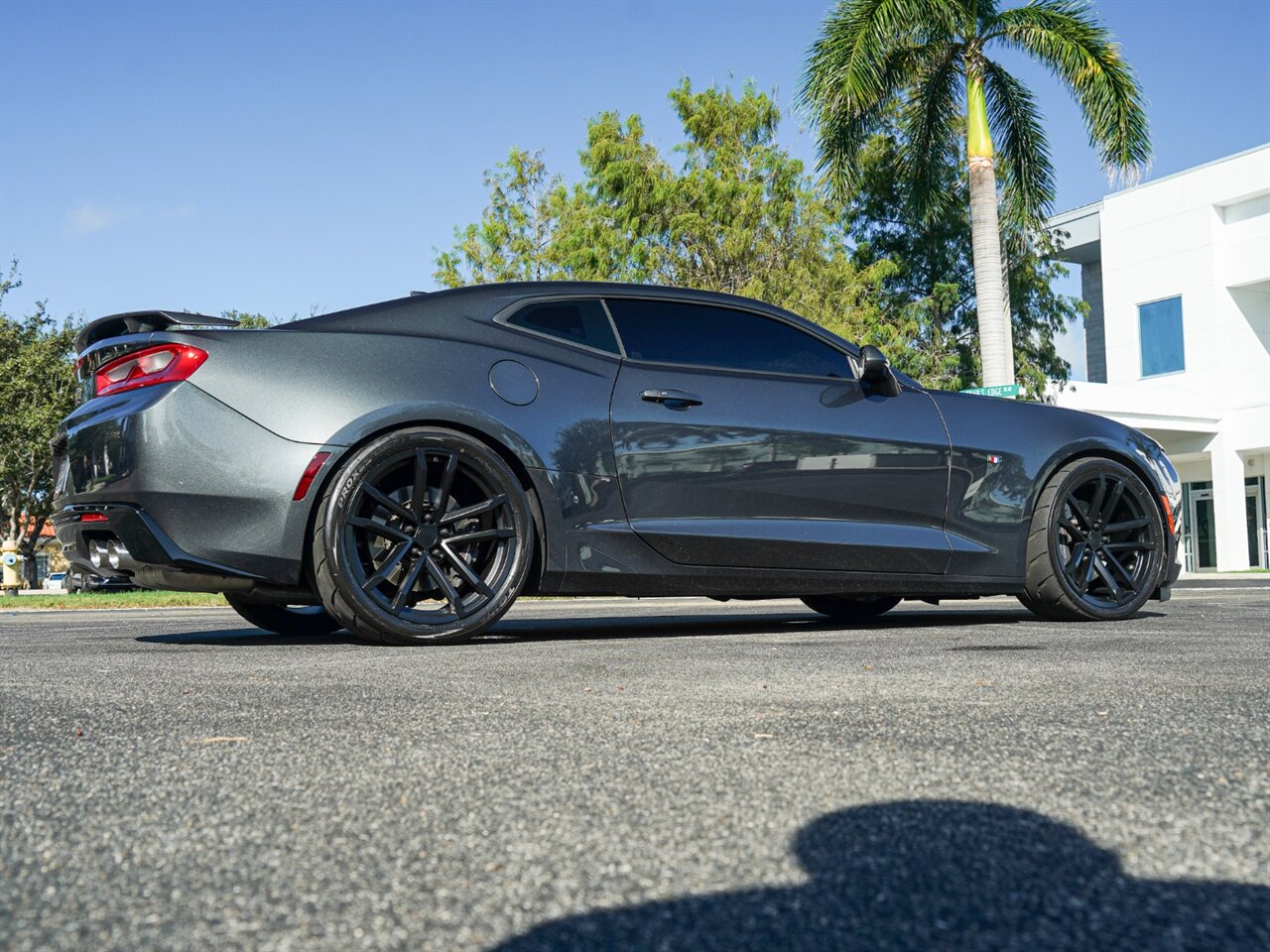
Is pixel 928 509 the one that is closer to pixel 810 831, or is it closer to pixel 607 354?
pixel 607 354

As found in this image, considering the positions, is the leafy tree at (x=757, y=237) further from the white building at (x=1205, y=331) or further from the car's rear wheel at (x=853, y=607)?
the car's rear wheel at (x=853, y=607)

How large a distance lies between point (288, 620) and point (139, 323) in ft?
5.48

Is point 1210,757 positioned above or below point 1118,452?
below

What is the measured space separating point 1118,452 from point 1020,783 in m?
4.64

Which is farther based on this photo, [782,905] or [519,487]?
[519,487]

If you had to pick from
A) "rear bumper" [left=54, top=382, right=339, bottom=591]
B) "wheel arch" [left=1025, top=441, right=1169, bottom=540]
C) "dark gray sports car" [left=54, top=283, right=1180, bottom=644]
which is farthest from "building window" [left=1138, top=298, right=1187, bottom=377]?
"rear bumper" [left=54, top=382, right=339, bottom=591]

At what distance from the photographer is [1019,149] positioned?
61.0 ft

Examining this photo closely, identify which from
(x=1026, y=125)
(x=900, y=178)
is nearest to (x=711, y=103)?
(x=900, y=178)

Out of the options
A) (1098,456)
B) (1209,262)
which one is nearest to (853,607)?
(1098,456)

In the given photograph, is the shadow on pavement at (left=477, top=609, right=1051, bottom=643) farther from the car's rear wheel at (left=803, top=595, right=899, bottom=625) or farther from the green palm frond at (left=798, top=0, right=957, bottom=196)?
the green palm frond at (left=798, top=0, right=957, bottom=196)

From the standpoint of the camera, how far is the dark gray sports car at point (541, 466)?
15.2ft

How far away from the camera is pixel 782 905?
147cm

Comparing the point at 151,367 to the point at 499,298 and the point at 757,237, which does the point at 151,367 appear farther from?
the point at 757,237

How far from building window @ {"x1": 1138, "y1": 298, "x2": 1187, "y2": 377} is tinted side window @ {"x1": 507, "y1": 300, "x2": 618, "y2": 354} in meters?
30.5
